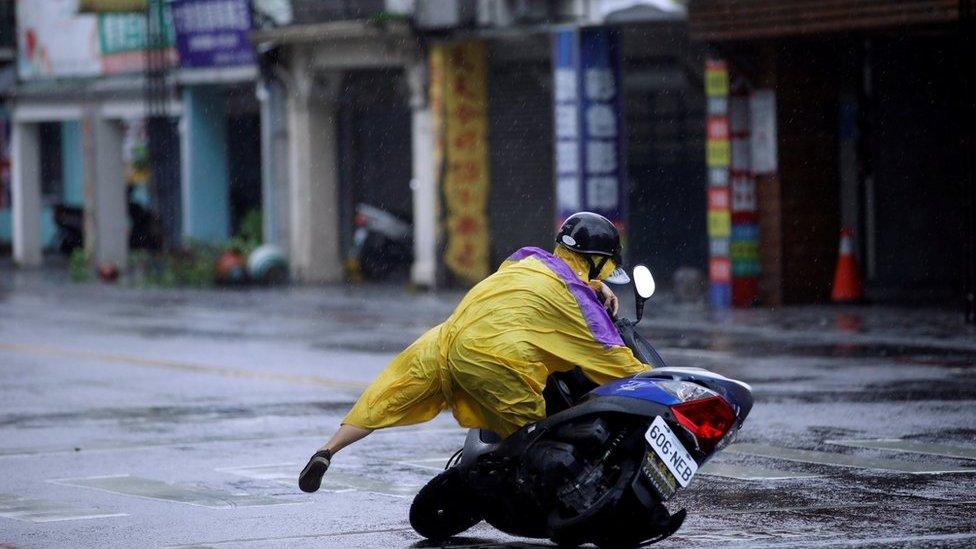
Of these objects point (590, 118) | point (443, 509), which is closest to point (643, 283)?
point (443, 509)

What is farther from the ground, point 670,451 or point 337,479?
point 670,451

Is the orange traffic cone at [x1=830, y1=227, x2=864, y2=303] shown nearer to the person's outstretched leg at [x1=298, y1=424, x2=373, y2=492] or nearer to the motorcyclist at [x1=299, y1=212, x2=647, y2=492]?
the motorcyclist at [x1=299, y1=212, x2=647, y2=492]

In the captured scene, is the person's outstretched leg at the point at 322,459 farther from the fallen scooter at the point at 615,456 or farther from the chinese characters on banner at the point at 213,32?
the chinese characters on banner at the point at 213,32

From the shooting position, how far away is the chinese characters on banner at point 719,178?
2467 cm

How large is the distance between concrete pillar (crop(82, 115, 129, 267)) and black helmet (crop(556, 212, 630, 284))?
3097cm

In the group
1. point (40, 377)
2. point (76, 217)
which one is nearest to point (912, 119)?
point (40, 377)

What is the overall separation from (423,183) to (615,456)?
2308 centimetres

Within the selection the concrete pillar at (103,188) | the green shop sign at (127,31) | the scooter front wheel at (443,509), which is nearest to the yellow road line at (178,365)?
the scooter front wheel at (443,509)

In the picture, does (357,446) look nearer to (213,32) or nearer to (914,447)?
(914,447)

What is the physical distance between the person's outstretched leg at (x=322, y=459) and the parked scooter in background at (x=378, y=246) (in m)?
24.7

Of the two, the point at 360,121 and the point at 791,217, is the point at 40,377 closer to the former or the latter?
the point at 791,217

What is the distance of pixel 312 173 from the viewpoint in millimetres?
33469

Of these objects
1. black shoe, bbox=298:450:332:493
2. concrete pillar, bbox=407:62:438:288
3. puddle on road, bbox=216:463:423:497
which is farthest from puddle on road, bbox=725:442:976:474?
concrete pillar, bbox=407:62:438:288

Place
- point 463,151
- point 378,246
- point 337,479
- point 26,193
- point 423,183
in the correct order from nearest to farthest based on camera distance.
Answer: point 337,479 < point 463,151 < point 423,183 < point 378,246 < point 26,193
